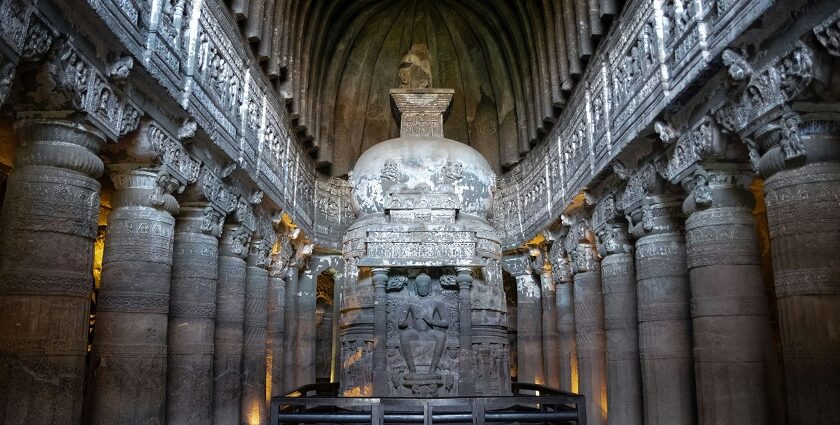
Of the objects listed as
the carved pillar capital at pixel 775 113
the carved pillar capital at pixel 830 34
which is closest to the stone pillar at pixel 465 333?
the carved pillar capital at pixel 775 113

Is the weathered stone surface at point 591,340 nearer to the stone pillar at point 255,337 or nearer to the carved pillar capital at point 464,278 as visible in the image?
the carved pillar capital at point 464,278

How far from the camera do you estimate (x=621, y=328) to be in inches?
485

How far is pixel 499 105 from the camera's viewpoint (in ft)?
74.6

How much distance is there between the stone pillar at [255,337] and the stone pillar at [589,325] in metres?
7.13

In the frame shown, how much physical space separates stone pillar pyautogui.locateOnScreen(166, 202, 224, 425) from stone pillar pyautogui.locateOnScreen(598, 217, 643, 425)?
7.29 m

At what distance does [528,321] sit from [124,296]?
1368 centimetres

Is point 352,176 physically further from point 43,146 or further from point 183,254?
point 43,146

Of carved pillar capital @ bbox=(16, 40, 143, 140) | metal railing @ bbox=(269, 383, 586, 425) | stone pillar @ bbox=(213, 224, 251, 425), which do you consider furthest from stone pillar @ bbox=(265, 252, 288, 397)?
carved pillar capital @ bbox=(16, 40, 143, 140)

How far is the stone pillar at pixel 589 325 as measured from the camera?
1438 centimetres

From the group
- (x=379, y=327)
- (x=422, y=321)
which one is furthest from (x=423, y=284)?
(x=379, y=327)

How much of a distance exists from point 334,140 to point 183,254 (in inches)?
468

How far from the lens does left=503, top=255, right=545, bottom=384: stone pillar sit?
19719 mm

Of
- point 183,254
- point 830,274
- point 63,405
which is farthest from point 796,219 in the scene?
point 183,254

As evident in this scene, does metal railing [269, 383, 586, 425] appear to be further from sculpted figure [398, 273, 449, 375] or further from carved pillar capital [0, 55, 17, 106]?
carved pillar capital [0, 55, 17, 106]
